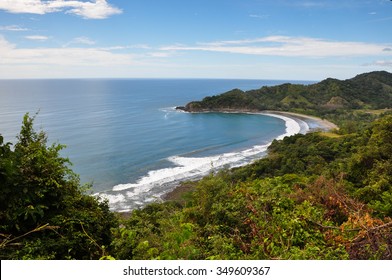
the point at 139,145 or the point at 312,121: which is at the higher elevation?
the point at 312,121

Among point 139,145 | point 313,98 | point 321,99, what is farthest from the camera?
point 313,98

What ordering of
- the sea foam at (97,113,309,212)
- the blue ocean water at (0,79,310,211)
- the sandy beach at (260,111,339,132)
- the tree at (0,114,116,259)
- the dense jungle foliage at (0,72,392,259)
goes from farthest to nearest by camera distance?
the sandy beach at (260,111,339,132)
the blue ocean water at (0,79,310,211)
the sea foam at (97,113,309,212)
the tree at (0,114,116,259)
the dense jungle foliage at (0,72,392,259)

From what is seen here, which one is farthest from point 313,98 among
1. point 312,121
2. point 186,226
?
point 186,226

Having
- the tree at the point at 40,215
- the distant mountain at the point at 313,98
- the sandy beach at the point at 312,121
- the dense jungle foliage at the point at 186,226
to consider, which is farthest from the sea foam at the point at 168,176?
the distant mountain at the point at 313,98

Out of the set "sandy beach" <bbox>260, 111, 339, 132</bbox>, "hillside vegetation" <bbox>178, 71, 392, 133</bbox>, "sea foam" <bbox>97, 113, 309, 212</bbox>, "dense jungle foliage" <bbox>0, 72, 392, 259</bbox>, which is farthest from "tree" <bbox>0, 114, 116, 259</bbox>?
"hillside vegetation" <bbox>178, 71, 392, 133</bbox>

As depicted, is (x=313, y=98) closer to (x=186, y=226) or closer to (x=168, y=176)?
(x=168, y=176)

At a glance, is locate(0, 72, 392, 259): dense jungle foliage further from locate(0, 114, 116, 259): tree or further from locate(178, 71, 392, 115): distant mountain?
locate(178, 71, 392, 115): distant mountain

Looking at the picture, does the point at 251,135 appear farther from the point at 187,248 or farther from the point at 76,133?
the point at 187,248

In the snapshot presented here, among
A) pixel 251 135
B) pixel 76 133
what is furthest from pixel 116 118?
pixel 251 135
